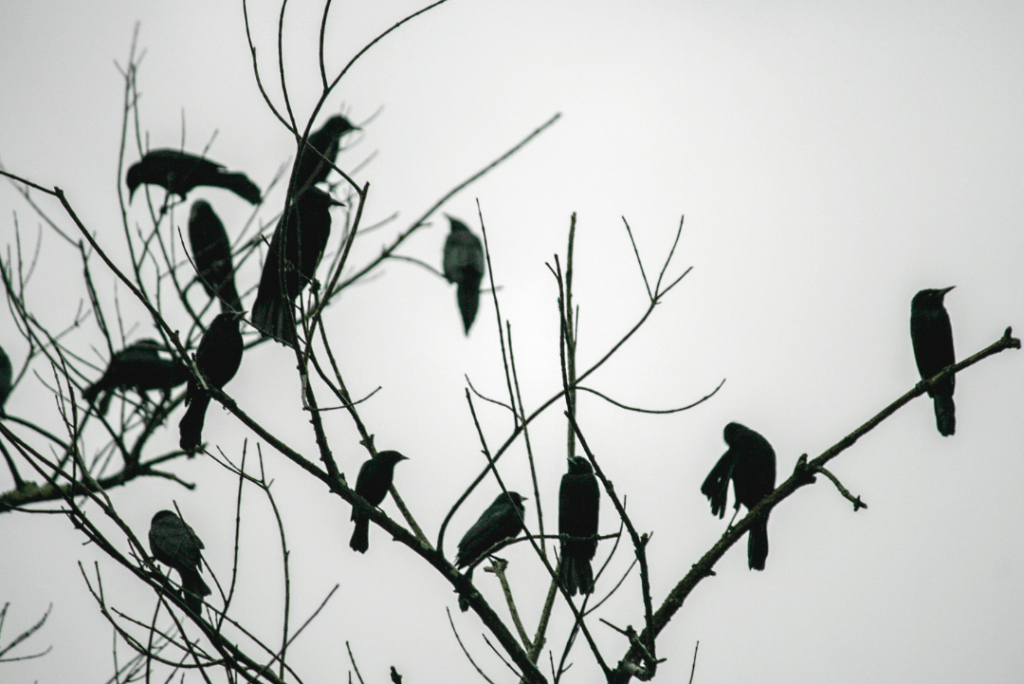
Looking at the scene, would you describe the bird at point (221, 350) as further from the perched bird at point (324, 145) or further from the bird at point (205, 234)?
the bird at point (205, 234)

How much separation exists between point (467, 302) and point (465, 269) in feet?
0.75

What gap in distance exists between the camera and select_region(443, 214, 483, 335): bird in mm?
5961

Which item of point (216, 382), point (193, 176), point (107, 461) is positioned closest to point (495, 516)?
point (216, 382)

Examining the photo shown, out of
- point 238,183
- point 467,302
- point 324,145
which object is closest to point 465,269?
point 467,302

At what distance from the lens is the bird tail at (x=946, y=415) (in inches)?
138

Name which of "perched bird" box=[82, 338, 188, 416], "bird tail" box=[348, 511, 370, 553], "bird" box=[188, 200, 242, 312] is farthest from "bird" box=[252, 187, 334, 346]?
"bird" box=[188, 200, 242, 312]

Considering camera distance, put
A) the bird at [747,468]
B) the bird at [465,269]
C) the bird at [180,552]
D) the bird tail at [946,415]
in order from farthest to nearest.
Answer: the bird at [465,269] → the bird at [180,552] → the bird at [747,468] → the bird tail at [946,415]

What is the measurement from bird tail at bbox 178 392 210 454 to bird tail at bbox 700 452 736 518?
1869mm

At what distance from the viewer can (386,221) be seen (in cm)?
401

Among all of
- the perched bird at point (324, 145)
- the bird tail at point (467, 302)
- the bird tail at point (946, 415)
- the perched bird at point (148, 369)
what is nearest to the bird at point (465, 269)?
the bird tail at point (467, 302)

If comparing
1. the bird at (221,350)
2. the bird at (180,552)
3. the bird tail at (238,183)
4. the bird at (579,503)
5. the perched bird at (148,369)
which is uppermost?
the bird tail at (238,183)

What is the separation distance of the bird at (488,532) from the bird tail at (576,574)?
986mm

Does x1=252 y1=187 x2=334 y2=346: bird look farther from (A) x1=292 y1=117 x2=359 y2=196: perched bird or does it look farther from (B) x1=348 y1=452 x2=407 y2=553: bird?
(B) x1=348 y1=452 x2=407 y2=553: bird

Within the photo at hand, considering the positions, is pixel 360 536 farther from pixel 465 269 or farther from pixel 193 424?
pixel 465 269
